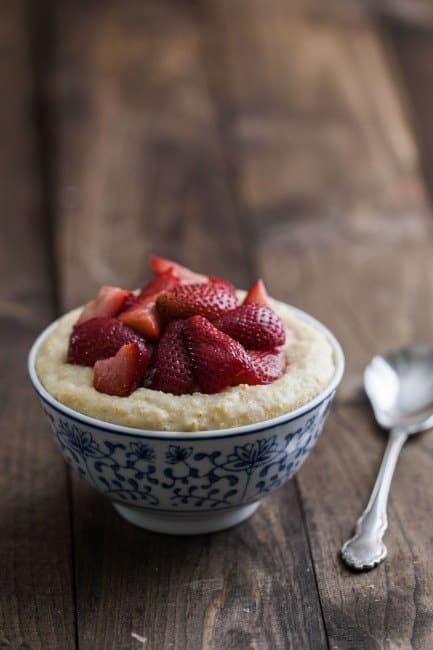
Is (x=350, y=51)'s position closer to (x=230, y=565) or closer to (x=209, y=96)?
(x=209, y=96)

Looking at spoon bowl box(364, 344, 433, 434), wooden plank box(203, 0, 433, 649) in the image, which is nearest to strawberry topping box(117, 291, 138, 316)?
wooden plank box(203, 0, 433, 649)

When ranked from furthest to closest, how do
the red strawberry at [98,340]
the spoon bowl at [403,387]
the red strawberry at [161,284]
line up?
the spoon bowl at [403,387] < the red strawberry at [161,284] < the red strawberry at [98,340]

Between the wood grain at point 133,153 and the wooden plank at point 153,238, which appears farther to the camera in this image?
the wood grain at point 133,153

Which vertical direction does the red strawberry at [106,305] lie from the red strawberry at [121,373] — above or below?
above

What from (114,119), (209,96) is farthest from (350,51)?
(114,119)

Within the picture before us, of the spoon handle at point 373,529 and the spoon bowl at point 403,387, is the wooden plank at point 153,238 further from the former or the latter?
the spoon bowl at point 403,387

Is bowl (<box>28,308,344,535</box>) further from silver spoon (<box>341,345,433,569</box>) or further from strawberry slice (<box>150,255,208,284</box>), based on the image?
strawberry slice (<box>150,255,208,284</box>)

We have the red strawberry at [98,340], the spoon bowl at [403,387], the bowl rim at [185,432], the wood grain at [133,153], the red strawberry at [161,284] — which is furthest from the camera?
the wood grain at [133,153]

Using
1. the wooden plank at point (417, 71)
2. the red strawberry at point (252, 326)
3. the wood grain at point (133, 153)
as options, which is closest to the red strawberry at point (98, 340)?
the red strawberry at point (252, 326)
